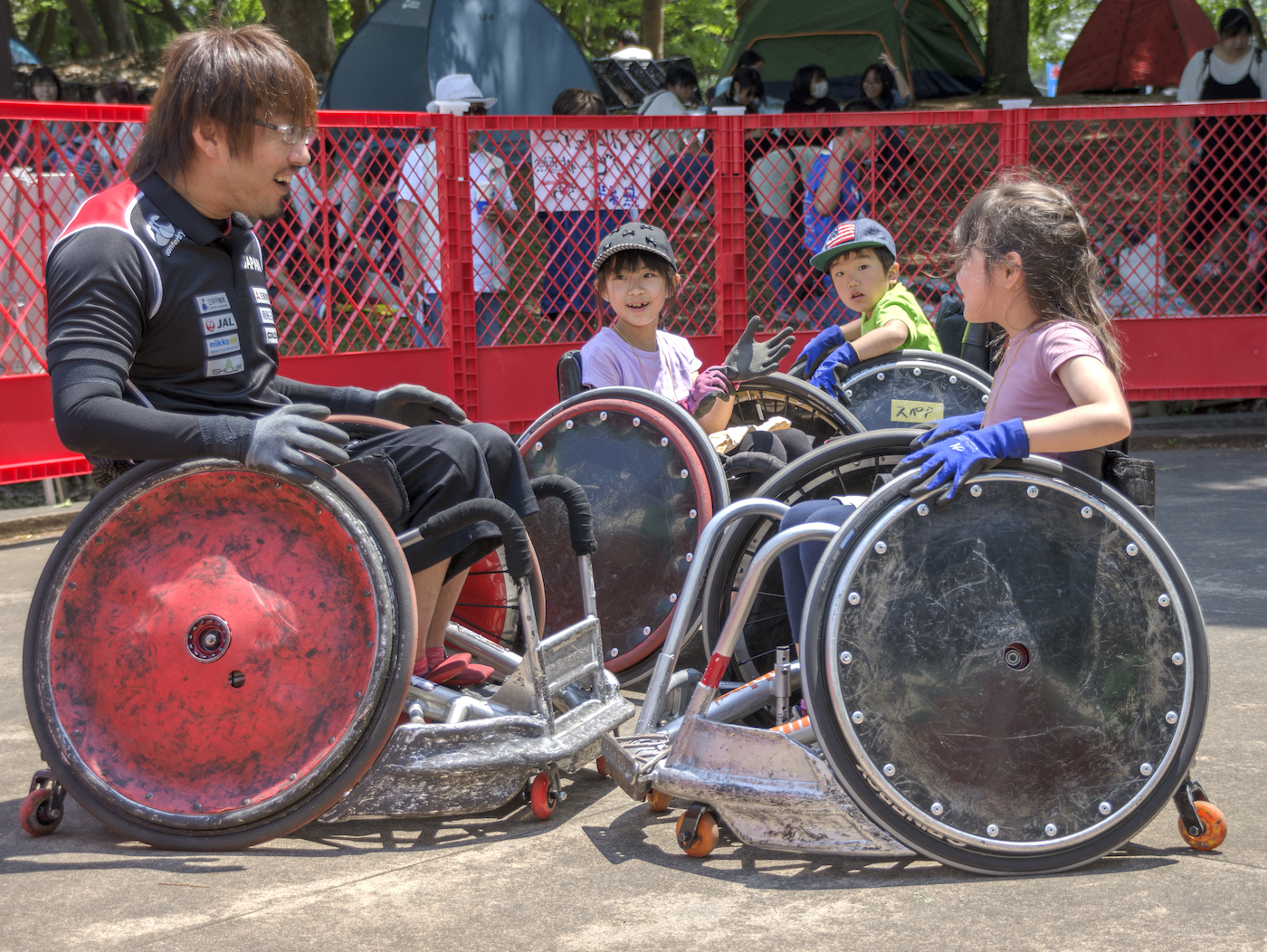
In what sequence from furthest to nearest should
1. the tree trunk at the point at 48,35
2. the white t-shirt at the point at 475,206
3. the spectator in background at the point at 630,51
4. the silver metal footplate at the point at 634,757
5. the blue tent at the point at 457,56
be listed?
the tree trunk at the point at 48,35 < the spectator in background at the point at 630,51 < the blue tent at the point at 457,56 < the white t-shirt at the point at 475,206 < the silver metal footplate at the point at 634,757

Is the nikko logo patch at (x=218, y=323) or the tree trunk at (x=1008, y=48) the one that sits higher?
the tree trunk at (x=1008, y=48)

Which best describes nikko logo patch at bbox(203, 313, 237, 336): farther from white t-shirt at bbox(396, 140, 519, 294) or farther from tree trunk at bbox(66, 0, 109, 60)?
tree trunk at bbox(66, 0, 109, 60)

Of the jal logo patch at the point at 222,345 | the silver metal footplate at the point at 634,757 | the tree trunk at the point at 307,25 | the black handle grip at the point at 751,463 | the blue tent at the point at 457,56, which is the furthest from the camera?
the tree trunk at the point at 307,25

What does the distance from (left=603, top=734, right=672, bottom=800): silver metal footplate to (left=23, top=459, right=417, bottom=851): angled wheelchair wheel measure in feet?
1.78

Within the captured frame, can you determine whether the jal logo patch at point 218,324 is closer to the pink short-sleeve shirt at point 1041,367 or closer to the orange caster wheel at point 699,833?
the orange caster wheel at point 699,833

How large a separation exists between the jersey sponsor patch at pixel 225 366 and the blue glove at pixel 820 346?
9.65 ft

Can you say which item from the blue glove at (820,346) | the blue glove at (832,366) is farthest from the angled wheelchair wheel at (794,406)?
A: the blue glove at (820,346)

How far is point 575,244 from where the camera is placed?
8703 mm

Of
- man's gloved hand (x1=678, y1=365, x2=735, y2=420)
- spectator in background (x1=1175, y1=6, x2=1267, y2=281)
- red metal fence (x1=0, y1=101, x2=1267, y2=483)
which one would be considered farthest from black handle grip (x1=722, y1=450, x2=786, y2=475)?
spectator in background (x1=1175, y1=6, x2=1267, y2=281)

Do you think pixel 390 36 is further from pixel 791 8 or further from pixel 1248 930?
pixel 1248 930

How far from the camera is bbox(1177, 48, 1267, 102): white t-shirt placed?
34.1ft

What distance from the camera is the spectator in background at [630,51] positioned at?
18.0 metres

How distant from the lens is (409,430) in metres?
3.28

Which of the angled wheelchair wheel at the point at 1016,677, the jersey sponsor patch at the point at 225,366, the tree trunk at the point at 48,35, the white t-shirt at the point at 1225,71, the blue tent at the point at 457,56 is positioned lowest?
the angled wheelchair wheel at the point at 1016,677
